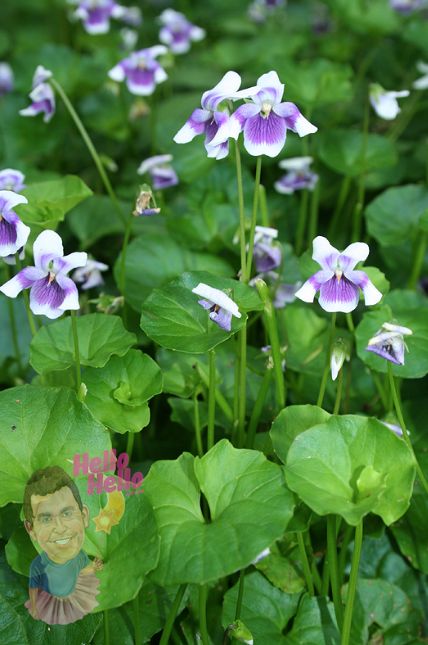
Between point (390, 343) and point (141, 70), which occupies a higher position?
point (141, 70)

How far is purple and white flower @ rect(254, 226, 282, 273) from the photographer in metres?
2.00

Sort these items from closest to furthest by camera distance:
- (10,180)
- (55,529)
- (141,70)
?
1. (55,529)
2. (10,180)
3. (141,70)

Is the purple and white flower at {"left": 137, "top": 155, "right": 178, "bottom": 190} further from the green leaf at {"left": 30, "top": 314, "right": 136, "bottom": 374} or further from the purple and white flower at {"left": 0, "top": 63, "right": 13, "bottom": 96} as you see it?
the purple and white flower at {"left": 0, "top": 63, "right": 13, "bottom": 96}

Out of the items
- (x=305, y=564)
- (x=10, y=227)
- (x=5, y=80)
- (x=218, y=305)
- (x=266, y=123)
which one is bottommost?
(x=305, y=564)

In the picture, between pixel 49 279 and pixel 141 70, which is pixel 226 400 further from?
pixel 141 70

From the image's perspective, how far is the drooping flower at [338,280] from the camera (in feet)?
4.93

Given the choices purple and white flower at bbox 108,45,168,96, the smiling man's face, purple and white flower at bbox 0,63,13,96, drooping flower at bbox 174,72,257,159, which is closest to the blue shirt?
the smiling man's face

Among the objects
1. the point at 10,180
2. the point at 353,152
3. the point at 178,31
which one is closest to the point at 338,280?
the point at 10,180

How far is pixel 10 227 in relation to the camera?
160cm

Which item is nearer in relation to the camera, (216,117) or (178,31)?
(216,117)

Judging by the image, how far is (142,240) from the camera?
2256mm

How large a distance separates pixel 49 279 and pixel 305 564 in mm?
740

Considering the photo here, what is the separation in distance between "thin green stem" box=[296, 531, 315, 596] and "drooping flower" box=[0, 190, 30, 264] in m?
0.77

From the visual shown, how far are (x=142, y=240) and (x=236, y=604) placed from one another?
3.39 ft
